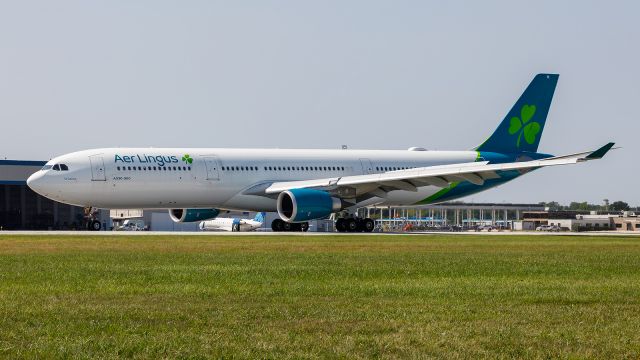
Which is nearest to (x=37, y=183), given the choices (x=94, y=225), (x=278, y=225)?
(x=94, y=225)

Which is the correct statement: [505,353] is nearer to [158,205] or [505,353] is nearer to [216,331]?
[216,331]

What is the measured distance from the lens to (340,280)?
1908cm

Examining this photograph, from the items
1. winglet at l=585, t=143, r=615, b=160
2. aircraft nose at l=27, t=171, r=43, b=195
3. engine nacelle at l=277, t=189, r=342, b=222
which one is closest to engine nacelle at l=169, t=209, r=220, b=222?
engine nacelle at l=277, t=189, r=342, b=222

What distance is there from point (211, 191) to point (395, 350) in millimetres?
39840

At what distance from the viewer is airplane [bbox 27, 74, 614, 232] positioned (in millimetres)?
47844

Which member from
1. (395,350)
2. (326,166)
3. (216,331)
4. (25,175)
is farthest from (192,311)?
(25,175)

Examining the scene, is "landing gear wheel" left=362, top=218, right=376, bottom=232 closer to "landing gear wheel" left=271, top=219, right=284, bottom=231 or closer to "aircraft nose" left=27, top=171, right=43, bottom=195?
"landing gear wheel" left=271, top=219, right=284, bottom=231

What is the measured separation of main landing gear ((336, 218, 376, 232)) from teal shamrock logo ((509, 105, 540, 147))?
10.5 metres

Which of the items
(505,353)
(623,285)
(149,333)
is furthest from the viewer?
(623,285)

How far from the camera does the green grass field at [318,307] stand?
11.1 meters

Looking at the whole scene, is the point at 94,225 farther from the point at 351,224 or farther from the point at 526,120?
the point at 526,120

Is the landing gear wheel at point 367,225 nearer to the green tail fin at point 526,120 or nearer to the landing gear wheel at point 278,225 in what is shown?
the landing gear wheel at point 278,225

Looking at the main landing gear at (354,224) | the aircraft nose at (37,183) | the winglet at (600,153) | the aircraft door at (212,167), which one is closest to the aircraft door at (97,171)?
the aircraft nose at (37,183)

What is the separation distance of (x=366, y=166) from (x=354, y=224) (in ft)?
12.6
